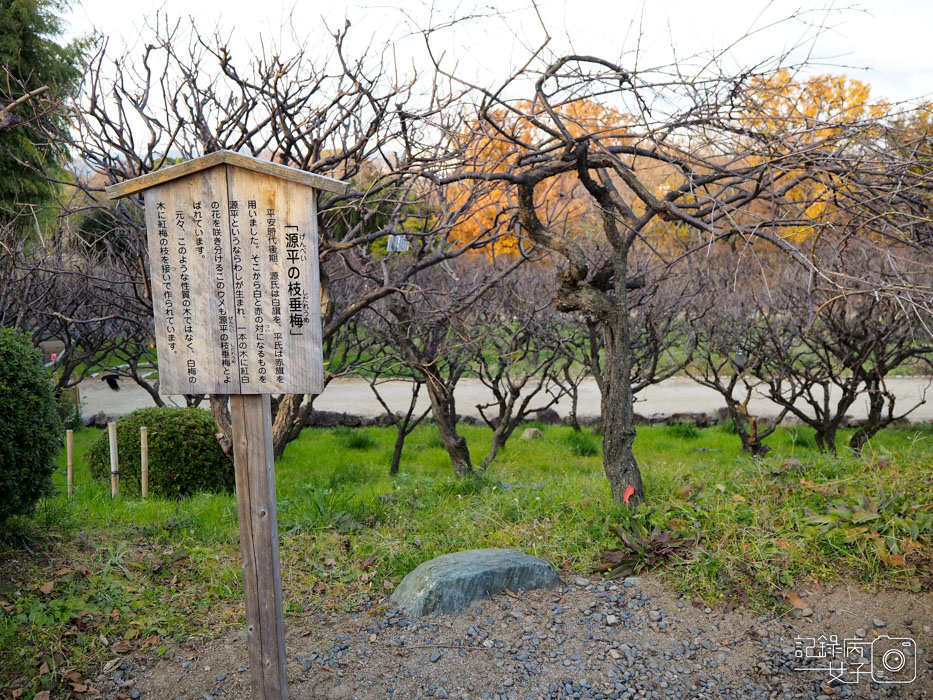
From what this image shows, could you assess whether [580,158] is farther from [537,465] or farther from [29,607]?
[537,465]

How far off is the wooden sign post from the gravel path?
27.6 ft

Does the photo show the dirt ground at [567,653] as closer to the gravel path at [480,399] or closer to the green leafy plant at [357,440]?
the green leafy plant at [357,440]

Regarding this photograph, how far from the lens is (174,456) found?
6320mm

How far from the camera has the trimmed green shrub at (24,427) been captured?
3994mm

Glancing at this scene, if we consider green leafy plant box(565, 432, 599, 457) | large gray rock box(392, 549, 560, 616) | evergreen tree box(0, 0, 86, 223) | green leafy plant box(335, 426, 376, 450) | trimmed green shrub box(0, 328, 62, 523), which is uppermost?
evergreen tree box(0, 0, 86, 223)

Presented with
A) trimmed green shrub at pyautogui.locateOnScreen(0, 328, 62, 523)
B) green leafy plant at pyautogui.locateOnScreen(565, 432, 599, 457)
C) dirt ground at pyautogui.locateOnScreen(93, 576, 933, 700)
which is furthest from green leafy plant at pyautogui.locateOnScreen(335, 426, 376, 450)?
dirt ground at pyautogui.locateOnScreen(93, 576, 933, 700)

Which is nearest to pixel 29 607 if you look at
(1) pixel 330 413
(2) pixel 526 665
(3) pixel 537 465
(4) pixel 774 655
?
(2) pixel 526 665

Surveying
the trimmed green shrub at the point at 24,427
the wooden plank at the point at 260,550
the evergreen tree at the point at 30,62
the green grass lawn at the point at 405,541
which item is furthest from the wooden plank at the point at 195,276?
the evergreen tree at the point at 30,62

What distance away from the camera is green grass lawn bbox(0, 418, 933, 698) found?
12.0 feet

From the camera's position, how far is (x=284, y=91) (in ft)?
17.3

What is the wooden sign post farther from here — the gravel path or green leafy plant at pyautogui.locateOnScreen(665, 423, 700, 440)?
the gravel path

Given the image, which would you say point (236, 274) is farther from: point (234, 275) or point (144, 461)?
point (144, 461)

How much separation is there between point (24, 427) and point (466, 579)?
2.68 meters

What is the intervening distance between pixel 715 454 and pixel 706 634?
5.56 meters
